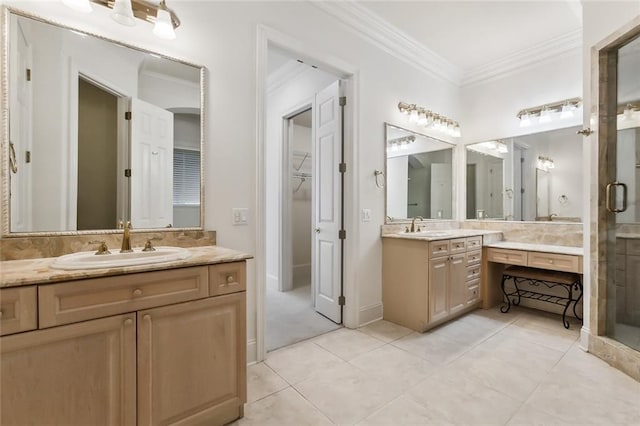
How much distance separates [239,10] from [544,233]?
3.72 meters

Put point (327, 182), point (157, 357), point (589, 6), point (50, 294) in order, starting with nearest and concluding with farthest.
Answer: point (50, 294) → point (157, 357) → point (589, 6) → point (327, 182)

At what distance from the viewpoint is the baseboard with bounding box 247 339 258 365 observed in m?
2.12

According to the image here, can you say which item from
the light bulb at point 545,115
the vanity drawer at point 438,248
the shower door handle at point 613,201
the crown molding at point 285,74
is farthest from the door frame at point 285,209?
the shower door handle at point 613,201

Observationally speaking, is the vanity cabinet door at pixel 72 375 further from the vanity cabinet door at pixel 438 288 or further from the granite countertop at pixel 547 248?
the granite countertop at pixel 547 248

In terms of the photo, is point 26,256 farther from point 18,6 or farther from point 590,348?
point 590,348

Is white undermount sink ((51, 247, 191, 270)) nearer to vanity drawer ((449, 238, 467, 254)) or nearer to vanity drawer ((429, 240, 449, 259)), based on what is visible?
vanity drawer ((429, 240, 449, 259))

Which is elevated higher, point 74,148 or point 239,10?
point 239,10

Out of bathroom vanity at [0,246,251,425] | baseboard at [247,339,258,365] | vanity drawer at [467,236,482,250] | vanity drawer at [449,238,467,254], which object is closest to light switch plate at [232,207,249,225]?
bathroom vanity at [0,246,251,425]


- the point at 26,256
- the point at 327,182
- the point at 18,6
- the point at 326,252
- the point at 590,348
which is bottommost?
the point at 590,348

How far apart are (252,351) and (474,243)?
246cm

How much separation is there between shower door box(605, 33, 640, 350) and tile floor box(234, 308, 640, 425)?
41 cm

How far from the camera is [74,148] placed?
1600 millimetres

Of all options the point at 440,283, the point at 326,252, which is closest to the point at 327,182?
the point at 326,252

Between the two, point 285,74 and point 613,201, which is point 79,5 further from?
point 613,201
